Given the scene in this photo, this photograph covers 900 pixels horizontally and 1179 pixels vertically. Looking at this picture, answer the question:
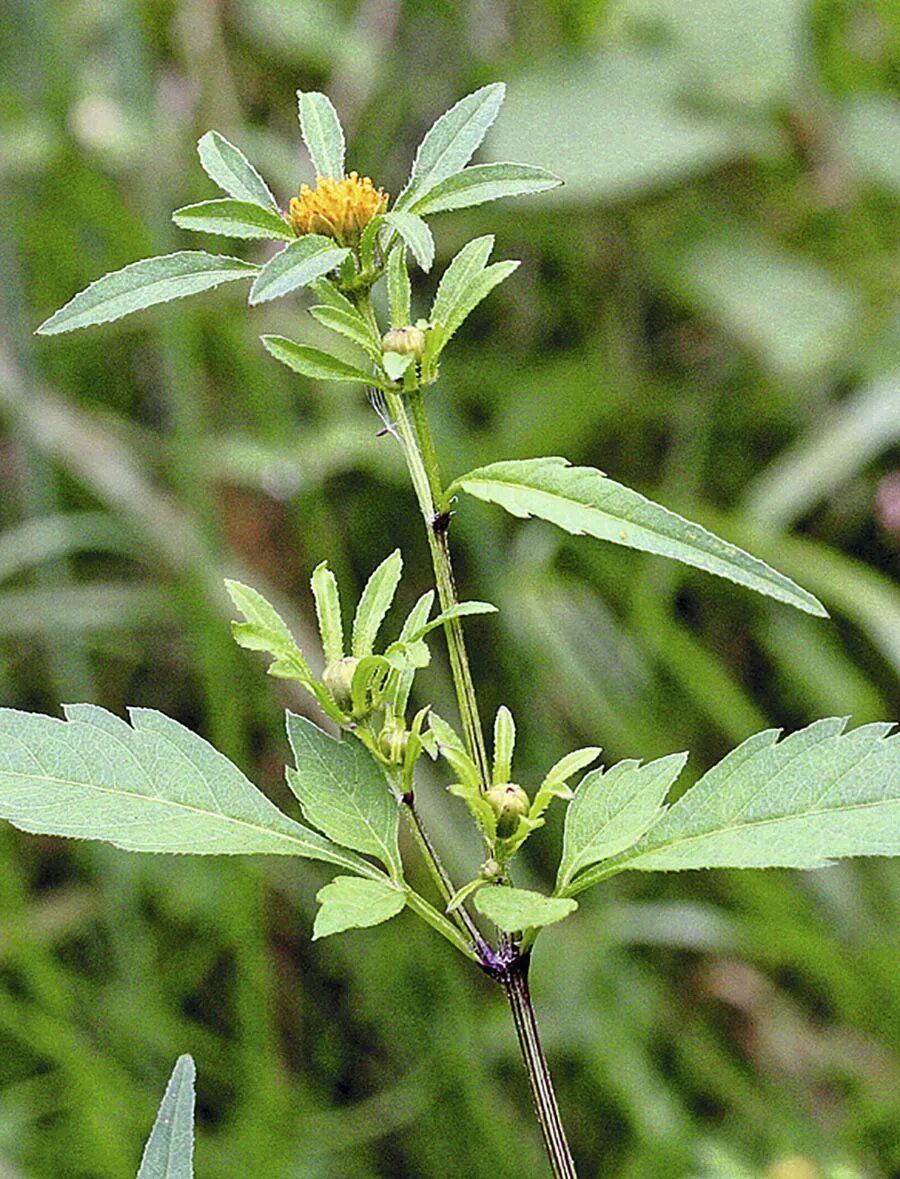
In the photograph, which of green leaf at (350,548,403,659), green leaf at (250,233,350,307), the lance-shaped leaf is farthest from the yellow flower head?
the lance-shaped leaf

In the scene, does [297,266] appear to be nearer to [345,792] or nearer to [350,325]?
[350,325]

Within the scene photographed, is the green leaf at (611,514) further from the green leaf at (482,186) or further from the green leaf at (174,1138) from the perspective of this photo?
the green leaf at (174,1138)

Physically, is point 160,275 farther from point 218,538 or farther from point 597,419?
point 597,419

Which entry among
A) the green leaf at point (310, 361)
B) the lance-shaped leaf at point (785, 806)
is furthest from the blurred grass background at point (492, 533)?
the green leaf at point (310, 361)

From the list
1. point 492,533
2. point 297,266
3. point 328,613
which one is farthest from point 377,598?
point 492,533

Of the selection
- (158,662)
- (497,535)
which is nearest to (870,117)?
(497,535)

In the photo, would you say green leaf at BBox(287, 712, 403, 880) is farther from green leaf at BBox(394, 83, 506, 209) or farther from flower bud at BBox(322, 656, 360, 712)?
green leaf at BBox(394, 83, 506, 209)
